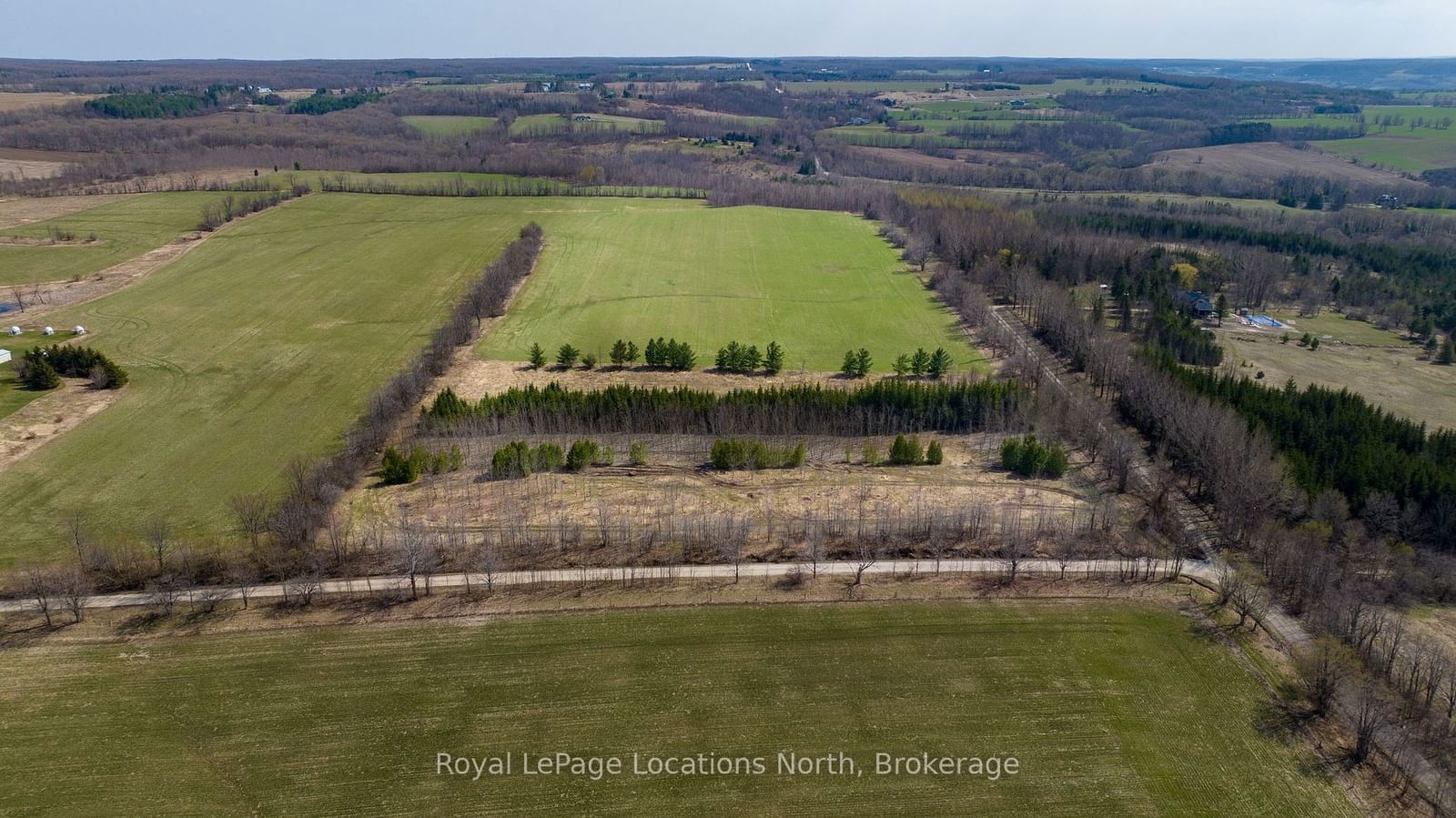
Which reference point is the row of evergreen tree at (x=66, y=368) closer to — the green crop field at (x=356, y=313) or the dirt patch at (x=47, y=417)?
the dirt patch at (x=47, y=417)

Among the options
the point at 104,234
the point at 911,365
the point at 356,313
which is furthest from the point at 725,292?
the point at 104,234

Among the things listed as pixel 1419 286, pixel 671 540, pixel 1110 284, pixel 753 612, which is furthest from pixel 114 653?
pixel 1419 286

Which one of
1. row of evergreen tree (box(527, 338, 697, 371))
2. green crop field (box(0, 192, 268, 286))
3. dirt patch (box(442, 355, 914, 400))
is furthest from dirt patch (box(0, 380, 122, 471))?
green crop field (box(0, 192, 268, 286))

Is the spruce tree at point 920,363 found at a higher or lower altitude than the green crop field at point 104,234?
lower

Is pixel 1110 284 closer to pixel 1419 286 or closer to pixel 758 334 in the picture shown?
pixel 1419 286

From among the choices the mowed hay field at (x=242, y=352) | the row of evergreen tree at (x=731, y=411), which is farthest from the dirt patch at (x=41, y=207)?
the row of evergreen tree at (x=731, y=411)

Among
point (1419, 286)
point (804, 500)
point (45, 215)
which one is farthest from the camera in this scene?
point (45, 215)

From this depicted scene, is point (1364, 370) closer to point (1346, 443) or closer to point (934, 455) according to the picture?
point (1346, 443)
